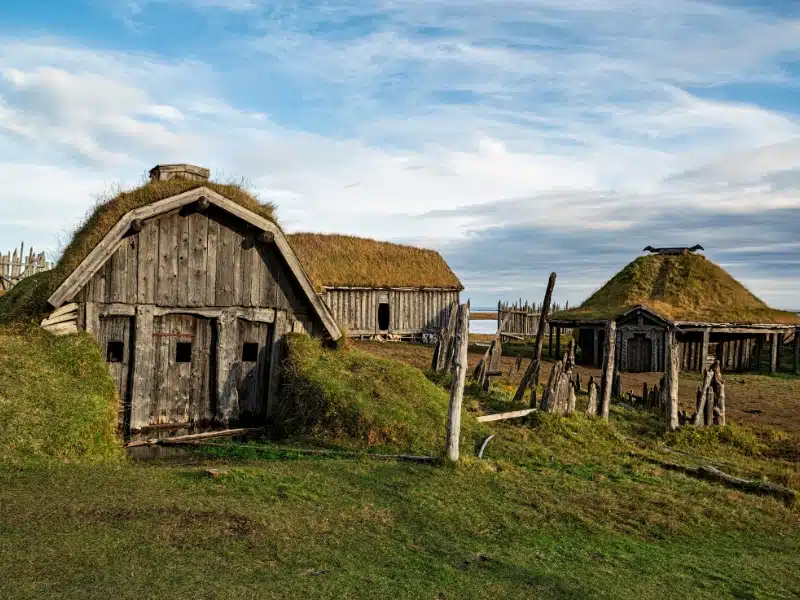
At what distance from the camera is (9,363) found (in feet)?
42.6

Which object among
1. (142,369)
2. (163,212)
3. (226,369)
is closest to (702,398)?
(226,369)

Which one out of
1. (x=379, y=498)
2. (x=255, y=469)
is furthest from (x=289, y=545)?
(x=255, y=469)

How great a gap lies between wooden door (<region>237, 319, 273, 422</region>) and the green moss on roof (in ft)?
8.82

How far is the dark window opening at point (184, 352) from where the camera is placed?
50.9ft

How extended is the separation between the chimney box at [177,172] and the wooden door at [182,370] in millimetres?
3778

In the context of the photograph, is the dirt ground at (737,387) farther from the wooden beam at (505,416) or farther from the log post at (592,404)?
the wooden beam at (505,416)

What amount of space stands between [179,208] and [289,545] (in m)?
9.54

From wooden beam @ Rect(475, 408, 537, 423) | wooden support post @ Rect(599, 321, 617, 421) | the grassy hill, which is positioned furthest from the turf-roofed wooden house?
wooden support post @ Rect(599, 321, 617, 421)

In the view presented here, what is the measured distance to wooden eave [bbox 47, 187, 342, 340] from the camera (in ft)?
45.6

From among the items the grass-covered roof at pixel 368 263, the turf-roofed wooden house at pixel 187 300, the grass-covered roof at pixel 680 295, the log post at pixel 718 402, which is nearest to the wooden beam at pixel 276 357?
the turf-roofed wooden house at pixel 187 300

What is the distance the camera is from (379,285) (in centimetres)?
3853

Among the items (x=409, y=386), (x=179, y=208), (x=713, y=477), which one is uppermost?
(x=179, y=208)

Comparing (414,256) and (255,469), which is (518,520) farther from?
(414,256)

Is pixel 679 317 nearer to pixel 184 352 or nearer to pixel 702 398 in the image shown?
pixel 702 398
